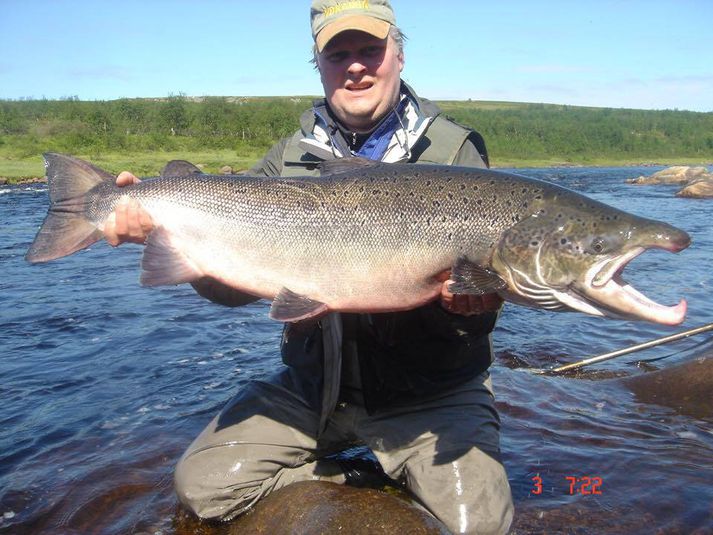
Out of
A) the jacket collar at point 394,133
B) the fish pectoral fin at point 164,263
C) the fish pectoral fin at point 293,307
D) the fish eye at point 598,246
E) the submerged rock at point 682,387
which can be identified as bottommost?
the submerged rock at point 682,387

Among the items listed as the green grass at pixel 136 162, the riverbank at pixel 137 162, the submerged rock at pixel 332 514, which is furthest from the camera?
the green grass at pixel 136 162

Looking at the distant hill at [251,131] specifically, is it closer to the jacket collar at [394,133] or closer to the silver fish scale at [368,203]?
the jacket collar at [394,133]

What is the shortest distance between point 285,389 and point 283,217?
132 centimetres

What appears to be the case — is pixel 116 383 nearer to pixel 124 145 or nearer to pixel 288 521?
pixel 288 521

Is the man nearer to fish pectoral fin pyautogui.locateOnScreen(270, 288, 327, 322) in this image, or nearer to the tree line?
fish pectoral fin pyautogui.locateOnScreen(270, 288, 327, 322)

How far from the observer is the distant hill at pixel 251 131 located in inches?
2156

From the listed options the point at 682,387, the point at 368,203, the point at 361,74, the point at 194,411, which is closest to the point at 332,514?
the point at 368,203

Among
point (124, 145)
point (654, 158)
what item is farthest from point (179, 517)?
point (654, 158)

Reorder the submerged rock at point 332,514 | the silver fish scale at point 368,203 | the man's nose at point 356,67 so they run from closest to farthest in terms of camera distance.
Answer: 1. the silver fish scale at point 368,203
2. the submerged rock at point 332,514
3. the man's nose at point 356,67

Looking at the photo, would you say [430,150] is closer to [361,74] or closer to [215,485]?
[361,74]

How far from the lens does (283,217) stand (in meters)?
3.27

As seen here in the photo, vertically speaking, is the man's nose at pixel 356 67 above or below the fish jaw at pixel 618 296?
above

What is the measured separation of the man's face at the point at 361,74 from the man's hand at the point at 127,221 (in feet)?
4.39

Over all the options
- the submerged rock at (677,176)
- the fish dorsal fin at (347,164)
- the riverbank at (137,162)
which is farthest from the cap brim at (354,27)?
the submerged rock at (677,176)
